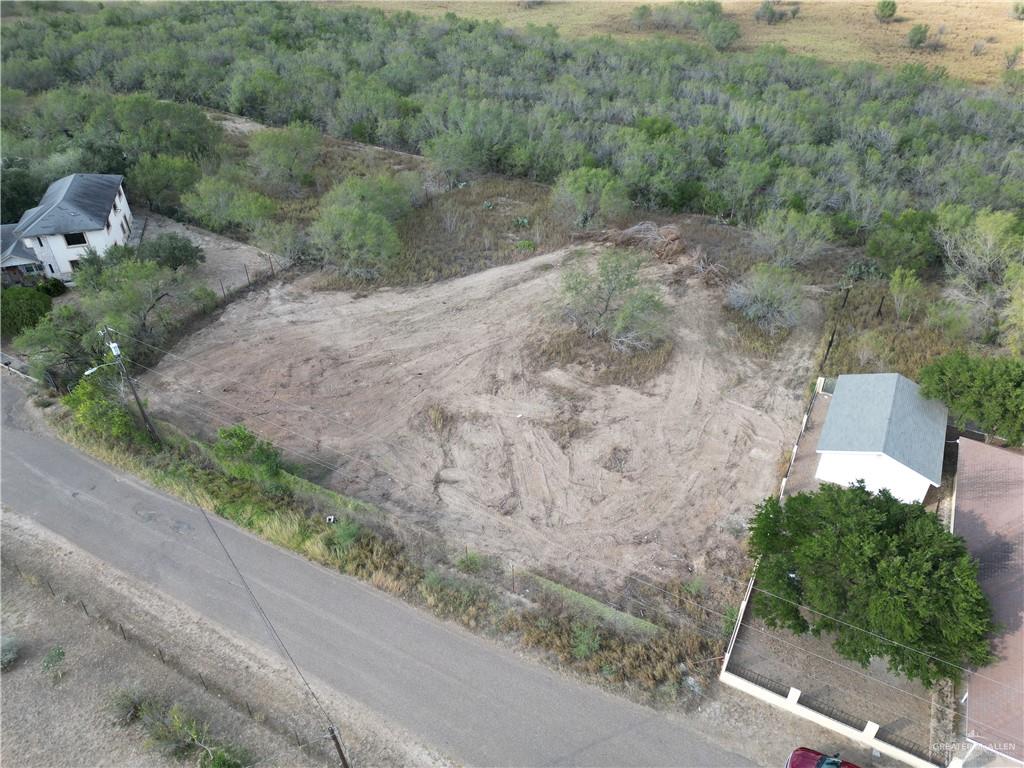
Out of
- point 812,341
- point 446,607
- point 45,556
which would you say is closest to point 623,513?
point 446,607

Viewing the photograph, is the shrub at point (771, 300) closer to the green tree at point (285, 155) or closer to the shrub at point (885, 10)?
the green tree at point (285, 155)

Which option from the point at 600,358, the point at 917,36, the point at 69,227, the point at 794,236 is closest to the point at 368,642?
the point at 600,358

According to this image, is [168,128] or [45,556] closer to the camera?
[45,556]

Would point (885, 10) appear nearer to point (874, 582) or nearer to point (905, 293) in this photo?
point (905, 293)

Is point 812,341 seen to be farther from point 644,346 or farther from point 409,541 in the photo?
point 409,541

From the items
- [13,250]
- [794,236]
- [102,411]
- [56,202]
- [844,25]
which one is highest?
[844,25]

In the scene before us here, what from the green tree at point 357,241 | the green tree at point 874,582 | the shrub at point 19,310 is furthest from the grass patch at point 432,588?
the green tree at point 357,241
